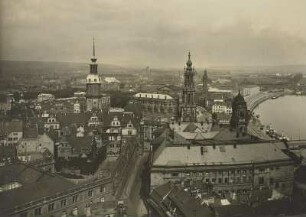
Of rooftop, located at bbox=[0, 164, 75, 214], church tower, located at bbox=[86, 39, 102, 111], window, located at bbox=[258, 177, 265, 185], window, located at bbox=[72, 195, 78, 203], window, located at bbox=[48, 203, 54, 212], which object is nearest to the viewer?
rooftop, located at bbox=[0, 164, 75, 214]

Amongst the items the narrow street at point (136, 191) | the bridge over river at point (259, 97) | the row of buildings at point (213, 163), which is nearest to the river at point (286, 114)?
the bridge over river at point (259, 97)

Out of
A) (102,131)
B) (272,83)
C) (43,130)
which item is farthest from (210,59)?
(43,130)

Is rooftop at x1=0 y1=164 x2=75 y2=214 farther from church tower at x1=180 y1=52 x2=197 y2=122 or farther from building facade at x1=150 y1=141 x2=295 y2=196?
church tower at x1=180 y1=52 x2=197 y2=122

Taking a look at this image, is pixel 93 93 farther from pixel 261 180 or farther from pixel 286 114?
pixel 286 114

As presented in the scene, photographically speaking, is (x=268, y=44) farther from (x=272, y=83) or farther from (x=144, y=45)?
(x=144, y=45)

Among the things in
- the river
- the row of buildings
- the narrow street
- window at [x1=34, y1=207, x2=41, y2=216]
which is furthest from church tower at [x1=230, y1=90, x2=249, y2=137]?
window at [x1=34, y1=207, x2=41, y2=216]

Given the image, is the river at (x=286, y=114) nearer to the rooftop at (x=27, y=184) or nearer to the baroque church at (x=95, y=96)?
the baroque church at (x=95, y=96)
